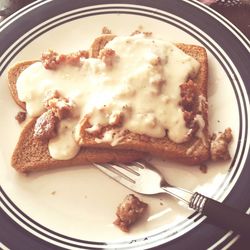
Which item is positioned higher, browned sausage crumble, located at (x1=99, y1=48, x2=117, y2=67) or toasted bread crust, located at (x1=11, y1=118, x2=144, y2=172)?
browned sausage crumble, located at (x1=99, y1=48, x2=117, y2=67)

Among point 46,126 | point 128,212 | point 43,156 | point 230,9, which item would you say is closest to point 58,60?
point 46,126

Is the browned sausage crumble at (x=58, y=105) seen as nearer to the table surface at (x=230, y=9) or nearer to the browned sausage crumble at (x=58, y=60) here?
the browned sausage crumble at (x=58, y=60)

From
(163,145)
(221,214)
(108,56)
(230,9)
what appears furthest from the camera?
(230,9)

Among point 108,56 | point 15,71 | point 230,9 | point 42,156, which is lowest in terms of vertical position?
point 42,156

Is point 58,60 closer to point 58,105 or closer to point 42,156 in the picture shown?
point 58,105

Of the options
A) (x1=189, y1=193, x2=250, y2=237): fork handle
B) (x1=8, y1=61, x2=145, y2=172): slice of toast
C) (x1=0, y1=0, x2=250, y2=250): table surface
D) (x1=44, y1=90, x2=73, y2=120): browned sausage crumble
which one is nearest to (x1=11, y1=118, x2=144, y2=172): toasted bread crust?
(x1=8, y1=61, x2=145, y2=172): slice of toast

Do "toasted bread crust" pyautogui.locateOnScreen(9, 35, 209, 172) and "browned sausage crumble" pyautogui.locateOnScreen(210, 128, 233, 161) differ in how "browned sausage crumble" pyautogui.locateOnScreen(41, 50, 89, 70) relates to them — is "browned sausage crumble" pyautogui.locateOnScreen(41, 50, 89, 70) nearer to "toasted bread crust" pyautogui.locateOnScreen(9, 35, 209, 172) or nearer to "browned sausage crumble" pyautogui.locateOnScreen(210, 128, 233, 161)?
"toasted bread crust" pyautogui.locateOnScreen(9, 35, 209, 172)
